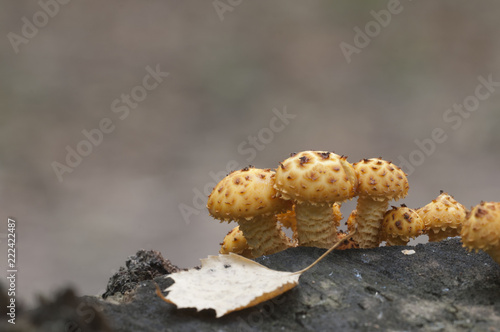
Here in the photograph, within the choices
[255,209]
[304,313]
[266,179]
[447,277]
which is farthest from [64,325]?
[447,277]

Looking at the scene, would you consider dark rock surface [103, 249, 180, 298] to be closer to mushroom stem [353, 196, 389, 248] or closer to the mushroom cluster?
the mushroom cluster

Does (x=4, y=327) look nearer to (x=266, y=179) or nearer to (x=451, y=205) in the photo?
(x=266, y=179)

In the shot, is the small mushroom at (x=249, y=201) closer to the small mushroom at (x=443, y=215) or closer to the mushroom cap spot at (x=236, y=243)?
the mushroom cap spot at (x=236, y=243)

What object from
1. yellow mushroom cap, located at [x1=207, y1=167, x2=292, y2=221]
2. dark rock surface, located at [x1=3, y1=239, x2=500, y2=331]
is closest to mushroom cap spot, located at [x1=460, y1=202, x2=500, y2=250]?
dark rock surface, located at [x1=3, y1=239, x2=500, y2=331]

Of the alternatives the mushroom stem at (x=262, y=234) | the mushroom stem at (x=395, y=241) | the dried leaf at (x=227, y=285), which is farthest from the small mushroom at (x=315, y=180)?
the mushroom stem at (x=395, y=241)

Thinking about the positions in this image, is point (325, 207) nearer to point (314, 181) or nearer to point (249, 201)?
point (314, 181)
